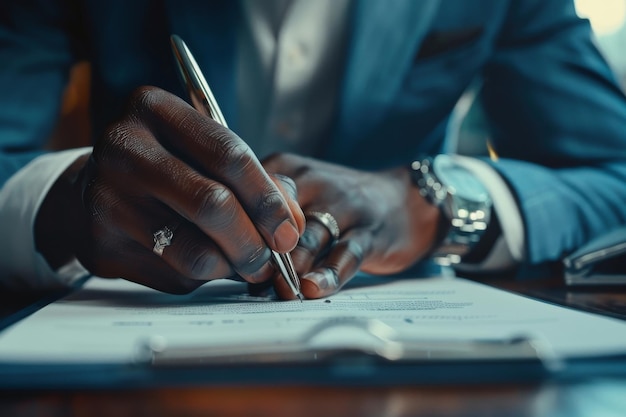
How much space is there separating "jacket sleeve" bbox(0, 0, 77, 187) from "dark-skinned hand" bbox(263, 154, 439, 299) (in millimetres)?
391

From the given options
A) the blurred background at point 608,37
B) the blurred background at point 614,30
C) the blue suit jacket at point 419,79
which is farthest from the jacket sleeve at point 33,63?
the blurred background at point 614,30

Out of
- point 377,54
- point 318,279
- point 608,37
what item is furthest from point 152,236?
point 608,37

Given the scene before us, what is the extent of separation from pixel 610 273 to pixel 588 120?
1.34 feet

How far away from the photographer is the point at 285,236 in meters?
0.35

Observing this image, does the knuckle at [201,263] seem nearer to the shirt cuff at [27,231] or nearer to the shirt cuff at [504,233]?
the shirt cuff at [27,231]

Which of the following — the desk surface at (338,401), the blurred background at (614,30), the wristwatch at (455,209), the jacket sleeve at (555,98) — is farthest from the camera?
the blurred background at (614,30)

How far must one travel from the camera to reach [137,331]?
0.27 m

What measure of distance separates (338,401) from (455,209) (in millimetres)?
432

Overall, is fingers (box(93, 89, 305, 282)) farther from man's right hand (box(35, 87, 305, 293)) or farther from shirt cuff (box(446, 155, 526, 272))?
shirt cuff (box(446, 155, 526, 272))

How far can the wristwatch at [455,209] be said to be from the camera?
610 mm

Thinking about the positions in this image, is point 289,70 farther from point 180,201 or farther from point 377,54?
point 180,201

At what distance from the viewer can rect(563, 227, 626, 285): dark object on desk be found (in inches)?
20.1

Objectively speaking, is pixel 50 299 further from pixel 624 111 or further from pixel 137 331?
pixel 624 111

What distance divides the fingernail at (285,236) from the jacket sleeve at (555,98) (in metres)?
0.50
